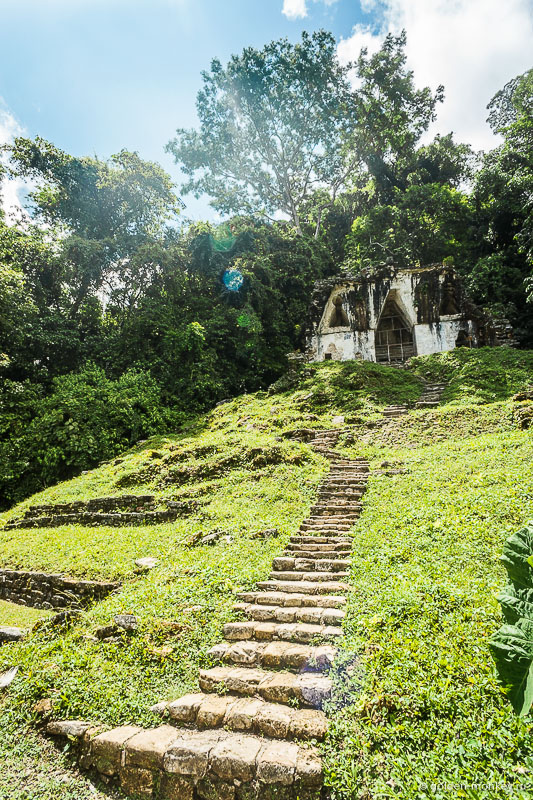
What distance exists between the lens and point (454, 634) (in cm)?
360

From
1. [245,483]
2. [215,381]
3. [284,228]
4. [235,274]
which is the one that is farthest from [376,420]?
[284,228]

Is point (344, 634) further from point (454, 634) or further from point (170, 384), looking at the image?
point (170, 384)

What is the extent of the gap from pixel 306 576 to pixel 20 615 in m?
5.36

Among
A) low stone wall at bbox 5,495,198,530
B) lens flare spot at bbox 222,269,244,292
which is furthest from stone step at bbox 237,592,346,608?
lens flare spot at bbox 222,269,244,292

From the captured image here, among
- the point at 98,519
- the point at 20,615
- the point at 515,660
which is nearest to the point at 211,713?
the point at 515,660

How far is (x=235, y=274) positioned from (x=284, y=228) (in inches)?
404

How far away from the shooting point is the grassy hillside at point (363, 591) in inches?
113

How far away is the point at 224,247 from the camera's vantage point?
961 inches

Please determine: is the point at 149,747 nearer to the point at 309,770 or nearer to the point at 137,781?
the point at 137,781

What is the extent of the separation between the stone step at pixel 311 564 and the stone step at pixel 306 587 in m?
0.39

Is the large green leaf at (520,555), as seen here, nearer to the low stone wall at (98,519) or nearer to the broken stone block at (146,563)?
the broken stone block at (146,563)

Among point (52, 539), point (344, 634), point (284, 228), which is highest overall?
point (284, 228)

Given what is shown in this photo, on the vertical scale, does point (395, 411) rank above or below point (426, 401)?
below

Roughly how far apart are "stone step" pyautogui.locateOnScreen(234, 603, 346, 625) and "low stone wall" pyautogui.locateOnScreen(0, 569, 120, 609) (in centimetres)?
293
